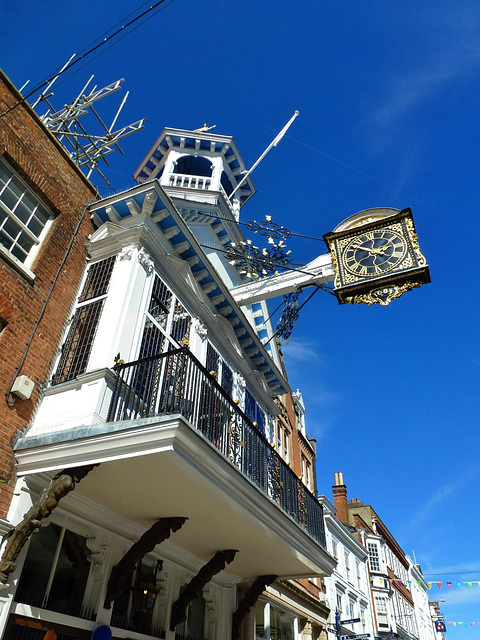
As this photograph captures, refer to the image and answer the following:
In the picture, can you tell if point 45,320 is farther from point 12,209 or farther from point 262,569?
point 262,569

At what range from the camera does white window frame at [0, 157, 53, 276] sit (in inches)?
297

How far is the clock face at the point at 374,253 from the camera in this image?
34.3 feet

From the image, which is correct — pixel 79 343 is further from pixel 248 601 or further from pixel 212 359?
pixel 248 601

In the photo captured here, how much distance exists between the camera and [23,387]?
21.5 feet

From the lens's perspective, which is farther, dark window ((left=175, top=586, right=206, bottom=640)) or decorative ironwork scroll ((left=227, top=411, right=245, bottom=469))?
dark window ((left=175, top=586, right=206, bottom=640))

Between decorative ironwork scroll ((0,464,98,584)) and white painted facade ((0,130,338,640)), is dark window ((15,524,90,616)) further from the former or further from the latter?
decorative ironwork scroll ((0,464,98,584))

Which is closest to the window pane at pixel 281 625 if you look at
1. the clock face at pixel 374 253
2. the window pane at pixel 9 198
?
the clock face at pixel 374 253

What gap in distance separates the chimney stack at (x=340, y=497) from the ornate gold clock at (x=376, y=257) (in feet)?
108

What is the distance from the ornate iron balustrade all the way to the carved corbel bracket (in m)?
1.82

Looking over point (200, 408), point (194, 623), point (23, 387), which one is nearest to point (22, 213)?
point (23, 387)

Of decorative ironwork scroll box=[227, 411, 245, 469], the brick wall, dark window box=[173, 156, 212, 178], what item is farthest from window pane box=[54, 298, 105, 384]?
dark window box=[173, 156, 212, 178]

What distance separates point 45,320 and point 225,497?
3972 mm

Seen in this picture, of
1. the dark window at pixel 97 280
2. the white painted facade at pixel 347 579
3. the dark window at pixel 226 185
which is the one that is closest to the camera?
the dark window at pixel 97 280

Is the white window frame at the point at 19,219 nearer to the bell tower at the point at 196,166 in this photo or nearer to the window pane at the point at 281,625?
the bell tower at the point at 196,166
